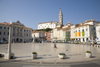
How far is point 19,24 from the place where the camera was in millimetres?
67875

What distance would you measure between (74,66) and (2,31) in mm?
60161

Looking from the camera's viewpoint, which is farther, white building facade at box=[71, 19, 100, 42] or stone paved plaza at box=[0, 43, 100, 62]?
white building facade at box=[71, 19, 100, 42]

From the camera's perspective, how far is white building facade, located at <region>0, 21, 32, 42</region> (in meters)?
55.6

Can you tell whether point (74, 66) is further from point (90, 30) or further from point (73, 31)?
point (73, 31)

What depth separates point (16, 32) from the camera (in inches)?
2547

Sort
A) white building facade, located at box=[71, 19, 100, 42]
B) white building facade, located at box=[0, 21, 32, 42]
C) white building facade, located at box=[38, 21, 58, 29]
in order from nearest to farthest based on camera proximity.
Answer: white building facade, located at box=[71, 19, 100, 42] → white building facade, located at box=[0, 21, 32, 42] → white building facade, located at box=[38, 21, 58, 29]

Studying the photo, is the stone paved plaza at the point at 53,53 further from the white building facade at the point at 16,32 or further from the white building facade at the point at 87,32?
the white building facade at the point at 16,32

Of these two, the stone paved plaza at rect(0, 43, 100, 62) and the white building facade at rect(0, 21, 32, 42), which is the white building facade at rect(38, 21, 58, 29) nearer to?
the white building facade at rect(0, 21, 32, 42)

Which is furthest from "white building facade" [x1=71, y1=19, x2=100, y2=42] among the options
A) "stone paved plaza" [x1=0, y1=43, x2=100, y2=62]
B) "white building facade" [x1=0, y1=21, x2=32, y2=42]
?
"white building facade" [x1=0, y1=21, x2=32, y2=42]

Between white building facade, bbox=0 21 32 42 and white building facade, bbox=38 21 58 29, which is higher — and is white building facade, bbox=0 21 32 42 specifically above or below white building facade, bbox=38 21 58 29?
below

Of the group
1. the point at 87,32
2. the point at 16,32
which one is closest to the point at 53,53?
the point at 87,32

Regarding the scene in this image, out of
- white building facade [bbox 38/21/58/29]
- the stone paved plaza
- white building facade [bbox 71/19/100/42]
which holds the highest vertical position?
white building facade [bbox 38/21/58/29]

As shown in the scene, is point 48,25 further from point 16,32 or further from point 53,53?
point 53,53

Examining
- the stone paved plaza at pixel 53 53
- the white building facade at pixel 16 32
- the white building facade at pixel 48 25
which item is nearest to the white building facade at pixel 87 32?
the stone paved plaza at pixel 53 53
